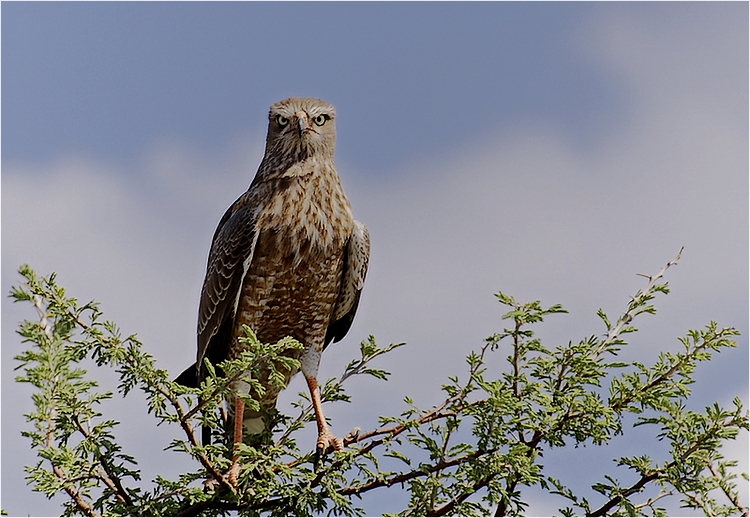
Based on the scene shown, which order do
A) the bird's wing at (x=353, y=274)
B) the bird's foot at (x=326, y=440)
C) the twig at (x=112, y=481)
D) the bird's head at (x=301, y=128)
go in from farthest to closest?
the bird's head at (x=301, y=128), the bird's wing at (x=353, y=274), the bird's foot at (x=326, y=440), the twig at (x=112, y=481)

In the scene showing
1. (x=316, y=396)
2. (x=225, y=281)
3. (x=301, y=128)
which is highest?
(x=301, y=128)

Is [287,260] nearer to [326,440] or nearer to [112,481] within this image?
[326,440]

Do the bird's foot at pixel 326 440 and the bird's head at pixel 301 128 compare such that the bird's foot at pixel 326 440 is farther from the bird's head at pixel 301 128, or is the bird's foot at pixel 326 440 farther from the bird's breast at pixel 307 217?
the bird's head at pixel 301 128

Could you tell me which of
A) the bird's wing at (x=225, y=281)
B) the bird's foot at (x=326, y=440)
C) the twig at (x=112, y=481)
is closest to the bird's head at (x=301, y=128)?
the bird's wing at (x=225, y=281)

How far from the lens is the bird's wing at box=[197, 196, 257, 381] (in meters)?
4.91

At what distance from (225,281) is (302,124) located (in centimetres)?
111

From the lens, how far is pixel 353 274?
5.15 meters

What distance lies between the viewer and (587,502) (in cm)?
350

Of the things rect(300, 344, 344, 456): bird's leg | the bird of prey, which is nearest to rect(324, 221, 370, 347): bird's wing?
Answer: the bird of prey

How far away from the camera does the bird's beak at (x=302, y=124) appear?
17.1 feet

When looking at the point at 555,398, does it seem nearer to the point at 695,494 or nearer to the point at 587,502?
the point at 587,502

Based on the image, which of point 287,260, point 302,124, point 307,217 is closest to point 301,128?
point 302,124

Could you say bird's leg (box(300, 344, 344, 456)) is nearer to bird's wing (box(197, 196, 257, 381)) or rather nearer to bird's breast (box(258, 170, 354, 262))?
bird's wing (box(197, 196, 257, 381))

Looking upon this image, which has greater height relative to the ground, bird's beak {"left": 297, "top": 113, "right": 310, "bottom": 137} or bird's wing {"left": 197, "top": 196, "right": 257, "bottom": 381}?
bird's beak {"left": 297, "top": 113, "right": 310, "bottom": 137}
